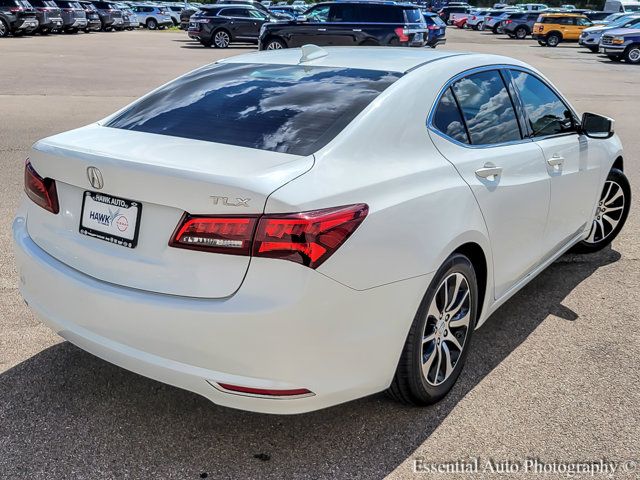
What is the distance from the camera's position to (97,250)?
2.64m

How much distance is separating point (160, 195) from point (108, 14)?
4285 centimetres

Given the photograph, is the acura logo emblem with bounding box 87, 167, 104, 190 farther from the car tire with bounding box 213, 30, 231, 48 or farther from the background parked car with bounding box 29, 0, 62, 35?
the background parked car with bounding box 29, 0, 62, 35

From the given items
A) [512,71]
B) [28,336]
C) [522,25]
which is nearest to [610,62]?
[522,25]

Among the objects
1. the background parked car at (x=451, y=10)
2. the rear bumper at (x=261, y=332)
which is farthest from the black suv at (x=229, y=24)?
the background parked car at (x=451, y=10)

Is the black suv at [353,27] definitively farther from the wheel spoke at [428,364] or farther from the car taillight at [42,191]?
the wheel spoke at [428,364]

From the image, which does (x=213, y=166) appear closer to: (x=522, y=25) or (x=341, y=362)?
(x=341, y=362)

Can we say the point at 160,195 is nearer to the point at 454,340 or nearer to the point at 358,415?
the point at 358,415

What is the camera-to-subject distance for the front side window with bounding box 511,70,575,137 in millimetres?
3949

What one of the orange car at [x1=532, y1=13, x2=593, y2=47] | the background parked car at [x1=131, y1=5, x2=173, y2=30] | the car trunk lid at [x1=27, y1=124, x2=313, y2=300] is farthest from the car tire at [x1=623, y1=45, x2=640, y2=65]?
the background parked car at [x1=131, y1=5, x2=173, y2=30]

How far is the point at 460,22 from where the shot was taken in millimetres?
59531

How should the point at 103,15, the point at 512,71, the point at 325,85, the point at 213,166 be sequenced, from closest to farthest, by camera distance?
the point at 213,166
the point at 325,85
the point at 512,71
the point at 103,15

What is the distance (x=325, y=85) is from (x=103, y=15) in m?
42.1

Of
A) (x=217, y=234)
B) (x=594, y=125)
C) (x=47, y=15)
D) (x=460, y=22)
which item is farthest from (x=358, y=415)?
(x=460, y=22)

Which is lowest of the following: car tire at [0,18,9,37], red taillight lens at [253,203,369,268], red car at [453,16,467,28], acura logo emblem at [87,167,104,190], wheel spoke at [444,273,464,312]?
car tire at [0,18,9,37]
